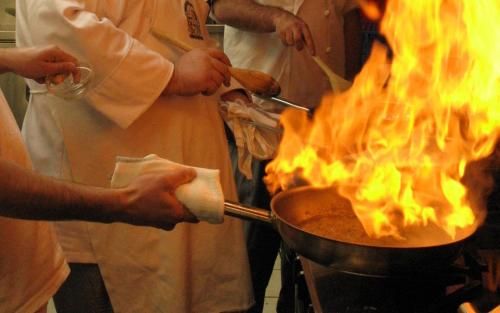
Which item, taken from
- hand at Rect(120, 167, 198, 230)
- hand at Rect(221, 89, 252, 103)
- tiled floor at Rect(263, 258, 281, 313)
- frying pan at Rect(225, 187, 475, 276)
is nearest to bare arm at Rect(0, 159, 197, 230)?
hand at Rect(120, 167, 198, 230)

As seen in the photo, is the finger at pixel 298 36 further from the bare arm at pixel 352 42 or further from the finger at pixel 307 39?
the bare arm at pixel 352 42

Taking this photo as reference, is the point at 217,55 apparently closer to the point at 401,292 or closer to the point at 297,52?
the point at 297,52

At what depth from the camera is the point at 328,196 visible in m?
1.12

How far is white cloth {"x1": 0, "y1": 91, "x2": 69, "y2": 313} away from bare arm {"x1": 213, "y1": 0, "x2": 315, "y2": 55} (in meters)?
0.99

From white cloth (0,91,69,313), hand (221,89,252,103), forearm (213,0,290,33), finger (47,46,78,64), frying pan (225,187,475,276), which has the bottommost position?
white cloth (0,91,69,313)

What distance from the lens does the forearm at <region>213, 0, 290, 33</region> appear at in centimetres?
197

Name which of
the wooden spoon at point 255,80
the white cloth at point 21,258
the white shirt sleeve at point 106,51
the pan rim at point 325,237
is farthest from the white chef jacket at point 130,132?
the pan rim at point 325,237

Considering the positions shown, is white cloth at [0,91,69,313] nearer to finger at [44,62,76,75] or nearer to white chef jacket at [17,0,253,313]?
finger at [44,62,76,75]

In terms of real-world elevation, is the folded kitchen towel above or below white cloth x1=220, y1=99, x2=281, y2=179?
above

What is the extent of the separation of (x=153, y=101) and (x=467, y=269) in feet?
2.67

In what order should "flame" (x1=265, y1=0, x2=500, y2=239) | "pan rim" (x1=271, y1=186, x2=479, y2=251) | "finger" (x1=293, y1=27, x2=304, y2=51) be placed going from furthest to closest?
"finger" (x1=293, y1=27, x2=304, y2=51), "flame" (x1=265, y1=0, x2=500, y2=239), "pan rim" (x1=271, y1=186, x2=479, y2=251)

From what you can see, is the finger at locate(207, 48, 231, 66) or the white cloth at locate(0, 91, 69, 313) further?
the finger at locate(207, 48, 231, 66)

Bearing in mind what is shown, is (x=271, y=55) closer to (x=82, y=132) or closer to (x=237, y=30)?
(x=237, y=30)

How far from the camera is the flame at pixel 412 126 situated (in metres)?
1.05
